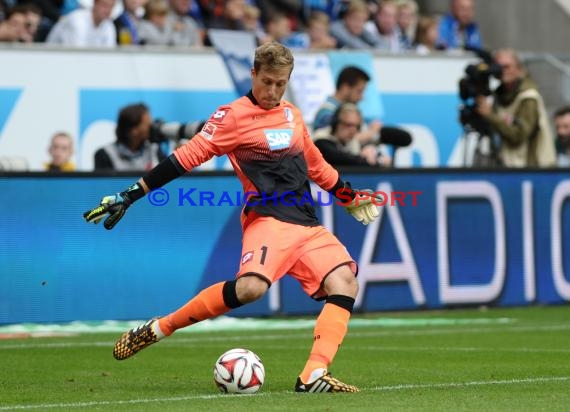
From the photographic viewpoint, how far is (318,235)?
9039 mm

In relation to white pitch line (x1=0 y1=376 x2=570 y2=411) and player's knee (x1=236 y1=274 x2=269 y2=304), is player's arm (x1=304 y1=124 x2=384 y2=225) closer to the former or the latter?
player's knee (x1=236 y1=274 x2=269 y2=304)

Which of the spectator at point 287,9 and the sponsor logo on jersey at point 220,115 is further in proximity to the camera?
the spectator at point 287,9

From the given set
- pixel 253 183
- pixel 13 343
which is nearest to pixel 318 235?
pixel 253 183

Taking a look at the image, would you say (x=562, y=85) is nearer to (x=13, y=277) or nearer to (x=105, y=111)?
(x=105, y=111)

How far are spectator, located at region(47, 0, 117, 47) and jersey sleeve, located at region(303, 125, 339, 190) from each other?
893 centimetres

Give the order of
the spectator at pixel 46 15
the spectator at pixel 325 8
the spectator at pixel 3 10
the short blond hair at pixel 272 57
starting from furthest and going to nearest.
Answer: the spectator at pixel 325 8
the spectator at pixel 46 15
the spectator at pixel 3 10
the short blond hair at pixel 272 57

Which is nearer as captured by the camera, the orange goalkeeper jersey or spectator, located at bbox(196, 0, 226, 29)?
the orange goalkeeper jersey

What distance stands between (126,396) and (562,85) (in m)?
14.5

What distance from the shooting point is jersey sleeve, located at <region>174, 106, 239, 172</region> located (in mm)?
8820

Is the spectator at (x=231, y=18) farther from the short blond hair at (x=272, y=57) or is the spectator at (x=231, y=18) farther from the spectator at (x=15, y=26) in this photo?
the short blond hair at (x=272, y=57)

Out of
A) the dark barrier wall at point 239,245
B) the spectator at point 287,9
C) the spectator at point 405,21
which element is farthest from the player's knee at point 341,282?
the spectator at point 405,21

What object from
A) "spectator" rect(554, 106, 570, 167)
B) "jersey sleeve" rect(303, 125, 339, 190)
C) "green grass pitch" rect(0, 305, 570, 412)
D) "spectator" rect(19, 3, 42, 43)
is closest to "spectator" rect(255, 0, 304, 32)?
"spectator" rect(19, 3, 42, 43)

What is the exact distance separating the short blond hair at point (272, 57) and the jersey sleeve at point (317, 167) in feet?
2.21

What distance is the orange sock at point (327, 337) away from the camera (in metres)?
8.51
